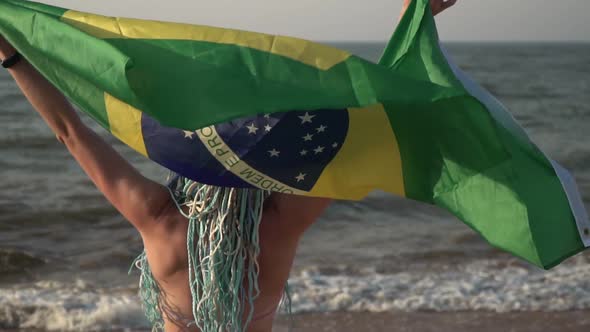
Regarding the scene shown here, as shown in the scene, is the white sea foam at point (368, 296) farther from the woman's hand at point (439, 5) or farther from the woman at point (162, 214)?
the woman's hand at point (439, 5)

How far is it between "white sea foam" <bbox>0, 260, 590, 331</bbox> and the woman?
2.91 metres

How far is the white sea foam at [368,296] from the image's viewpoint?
203 inches

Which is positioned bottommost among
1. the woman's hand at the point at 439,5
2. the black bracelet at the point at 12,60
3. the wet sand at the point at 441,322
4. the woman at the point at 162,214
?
the wet sand at the point at 441,322

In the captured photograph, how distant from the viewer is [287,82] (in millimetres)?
1775

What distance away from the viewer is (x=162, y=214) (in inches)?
84.1

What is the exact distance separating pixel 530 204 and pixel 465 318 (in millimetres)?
3472

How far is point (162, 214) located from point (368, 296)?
3668mm

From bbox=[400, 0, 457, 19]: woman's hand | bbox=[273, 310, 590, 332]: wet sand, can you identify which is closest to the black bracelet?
bbox=[400, 0, 457, 19]: woman's hand

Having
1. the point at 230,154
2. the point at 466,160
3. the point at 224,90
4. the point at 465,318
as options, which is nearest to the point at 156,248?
the point at 230,154

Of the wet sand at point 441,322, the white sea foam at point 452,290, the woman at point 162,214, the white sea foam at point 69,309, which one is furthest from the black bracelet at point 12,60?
the white sea foam at point 452,290

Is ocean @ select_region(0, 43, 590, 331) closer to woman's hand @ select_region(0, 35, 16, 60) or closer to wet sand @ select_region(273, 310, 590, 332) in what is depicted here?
wet sand @ select_region(273, 310, 590, 332)

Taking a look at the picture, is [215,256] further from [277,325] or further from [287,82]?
[277,325]

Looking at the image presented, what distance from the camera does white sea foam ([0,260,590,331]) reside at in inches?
203

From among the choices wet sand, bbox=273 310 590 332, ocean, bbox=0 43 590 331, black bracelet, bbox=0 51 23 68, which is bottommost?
ocean, bbox=0 43 590 331
